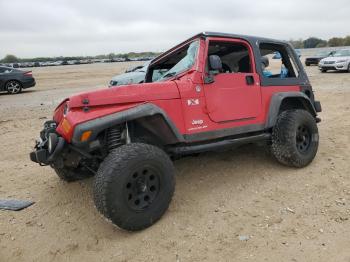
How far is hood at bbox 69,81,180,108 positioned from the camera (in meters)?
3.85

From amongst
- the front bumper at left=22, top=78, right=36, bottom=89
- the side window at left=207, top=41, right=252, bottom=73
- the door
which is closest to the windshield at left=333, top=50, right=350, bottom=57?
the front bumper at left=22, top=78, right=36, bottom=89

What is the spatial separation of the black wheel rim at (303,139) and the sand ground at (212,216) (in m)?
0.28

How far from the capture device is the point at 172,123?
410 centimetres

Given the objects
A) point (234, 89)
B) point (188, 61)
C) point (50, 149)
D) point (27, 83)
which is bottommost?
point (27, 83)

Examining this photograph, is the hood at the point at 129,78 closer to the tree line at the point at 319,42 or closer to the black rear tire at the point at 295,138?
the black rear tire at the point at 295,138

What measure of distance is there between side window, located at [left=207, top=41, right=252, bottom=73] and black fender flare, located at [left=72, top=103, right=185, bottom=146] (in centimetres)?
137

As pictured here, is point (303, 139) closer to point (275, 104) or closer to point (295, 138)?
point (295, 138)

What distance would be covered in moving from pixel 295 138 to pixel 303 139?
1.04 feet

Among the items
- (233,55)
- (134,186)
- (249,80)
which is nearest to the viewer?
(134,186)

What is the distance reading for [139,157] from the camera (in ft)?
12.2

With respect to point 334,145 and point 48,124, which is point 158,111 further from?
point 334,145

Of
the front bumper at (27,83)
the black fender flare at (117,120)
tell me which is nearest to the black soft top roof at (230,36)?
the black fender flare at (117,120)

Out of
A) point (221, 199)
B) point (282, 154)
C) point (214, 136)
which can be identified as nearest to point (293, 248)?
point (221, 199)

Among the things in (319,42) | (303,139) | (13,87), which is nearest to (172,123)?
(303,139)
